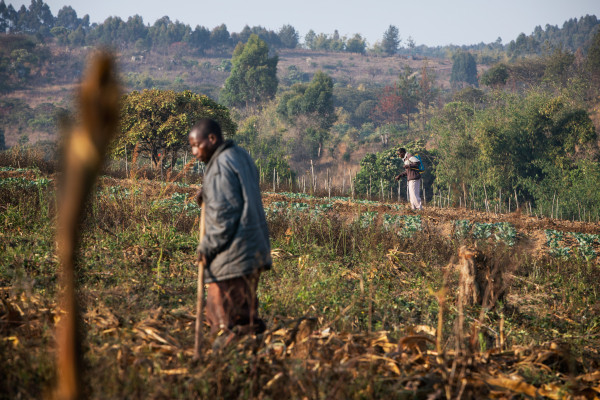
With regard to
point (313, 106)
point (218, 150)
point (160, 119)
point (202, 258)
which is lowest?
point (202, 258)

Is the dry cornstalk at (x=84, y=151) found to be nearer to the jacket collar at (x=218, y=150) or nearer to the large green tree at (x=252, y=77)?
the jacket collar at (x=218, y=150)

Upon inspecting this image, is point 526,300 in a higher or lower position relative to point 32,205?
lower

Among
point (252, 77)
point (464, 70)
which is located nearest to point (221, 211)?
point (252, 77)

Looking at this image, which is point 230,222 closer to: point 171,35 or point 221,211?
point 221,211

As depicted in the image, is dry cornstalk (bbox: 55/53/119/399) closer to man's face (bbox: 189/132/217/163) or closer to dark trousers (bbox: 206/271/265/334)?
dark trousers (bbox: 206/271/265/334)

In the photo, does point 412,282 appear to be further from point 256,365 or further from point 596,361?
point 256,365

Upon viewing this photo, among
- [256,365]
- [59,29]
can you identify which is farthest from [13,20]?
[256,365]

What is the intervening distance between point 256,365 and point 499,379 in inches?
56.5

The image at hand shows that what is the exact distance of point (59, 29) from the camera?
3989 inches

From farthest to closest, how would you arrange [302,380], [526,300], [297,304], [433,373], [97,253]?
[526,300] → [97,253] → [297,304] → [433,373] → [302,380]

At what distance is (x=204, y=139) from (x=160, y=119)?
63.9 feet

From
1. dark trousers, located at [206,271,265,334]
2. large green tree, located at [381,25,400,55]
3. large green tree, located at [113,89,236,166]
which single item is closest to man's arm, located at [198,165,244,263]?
dark trousers, located at [206,271,265,334]

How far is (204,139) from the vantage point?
11.6 feet

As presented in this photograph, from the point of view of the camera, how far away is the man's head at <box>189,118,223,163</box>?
3.53m
